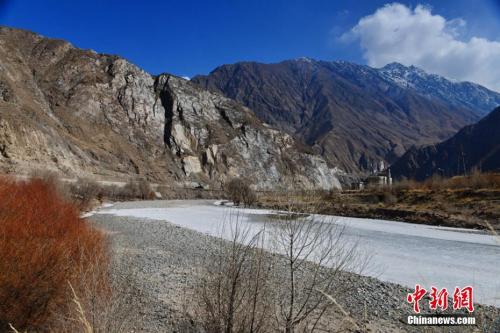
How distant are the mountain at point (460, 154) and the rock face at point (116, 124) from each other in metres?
52.6

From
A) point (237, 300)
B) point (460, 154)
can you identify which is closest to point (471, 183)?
point (237, 300)

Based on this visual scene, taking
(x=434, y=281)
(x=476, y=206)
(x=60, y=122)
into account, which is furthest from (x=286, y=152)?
(x=434, y=281)

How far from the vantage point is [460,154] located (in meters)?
122

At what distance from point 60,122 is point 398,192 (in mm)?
66300

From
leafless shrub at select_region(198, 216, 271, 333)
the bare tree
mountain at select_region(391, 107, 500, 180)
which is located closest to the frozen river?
the bare tree

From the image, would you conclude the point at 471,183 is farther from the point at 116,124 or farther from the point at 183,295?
the point at 116,124

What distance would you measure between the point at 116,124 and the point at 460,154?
112370 mm

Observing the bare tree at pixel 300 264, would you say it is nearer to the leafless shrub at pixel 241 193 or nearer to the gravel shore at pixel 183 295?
the gravel shore at pixel 183 295

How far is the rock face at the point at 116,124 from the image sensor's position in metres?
60.1

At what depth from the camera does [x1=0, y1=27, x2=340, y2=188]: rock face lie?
6012 cm

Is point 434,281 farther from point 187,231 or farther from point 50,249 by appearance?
point 187,231

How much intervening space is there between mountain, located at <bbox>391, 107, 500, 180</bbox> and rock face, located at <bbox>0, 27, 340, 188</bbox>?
5264 centimetres

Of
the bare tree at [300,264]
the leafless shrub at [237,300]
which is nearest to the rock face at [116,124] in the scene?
the bare tree at [300,264]

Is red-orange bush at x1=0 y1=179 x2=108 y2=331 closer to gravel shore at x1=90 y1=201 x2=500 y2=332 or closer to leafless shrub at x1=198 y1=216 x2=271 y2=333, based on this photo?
gravel shore at x1=90 y1=201 x2=500 y2=332
